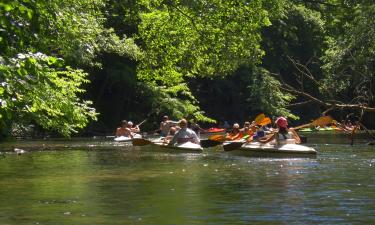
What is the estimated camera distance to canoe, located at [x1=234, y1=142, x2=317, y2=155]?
24.9 meters

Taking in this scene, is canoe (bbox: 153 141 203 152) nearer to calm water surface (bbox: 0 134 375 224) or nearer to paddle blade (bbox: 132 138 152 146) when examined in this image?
calm water surface (bbox: 0 134 375 224)

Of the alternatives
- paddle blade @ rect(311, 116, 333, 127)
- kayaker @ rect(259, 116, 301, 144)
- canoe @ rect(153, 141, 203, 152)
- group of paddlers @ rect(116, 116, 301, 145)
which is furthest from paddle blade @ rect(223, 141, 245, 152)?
paddle blade @ rect(311, 116, 333, 127)

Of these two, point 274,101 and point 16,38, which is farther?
point 274,101

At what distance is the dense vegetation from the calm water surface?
144cm

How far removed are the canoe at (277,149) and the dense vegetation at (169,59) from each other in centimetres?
138

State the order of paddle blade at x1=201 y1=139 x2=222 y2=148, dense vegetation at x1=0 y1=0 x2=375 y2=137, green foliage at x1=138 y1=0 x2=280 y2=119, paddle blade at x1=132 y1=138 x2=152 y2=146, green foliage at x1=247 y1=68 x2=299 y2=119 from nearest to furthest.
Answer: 1. dense vegetation at x1=0 y1=0 x2=375 y2=137
2. green foliage at x1=138 y1=0 x2=280 y2=119
3. paddle blade at x1=201 y1=139 x2=222 y2=148
4. paddle blade at x1=132 y1=138 x2=152 y2=146
5. green foliage at x1=247 y1=68 x2=299 y2=119

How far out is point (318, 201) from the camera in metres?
14.1

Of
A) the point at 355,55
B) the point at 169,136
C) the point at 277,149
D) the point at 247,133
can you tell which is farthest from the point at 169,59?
the point at 355,55

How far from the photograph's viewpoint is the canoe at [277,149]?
24.9m

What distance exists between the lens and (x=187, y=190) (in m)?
15.9

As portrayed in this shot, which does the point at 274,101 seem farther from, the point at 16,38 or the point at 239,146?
the point at 16,38

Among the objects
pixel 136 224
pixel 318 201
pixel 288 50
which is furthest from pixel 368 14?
pixel 136 224

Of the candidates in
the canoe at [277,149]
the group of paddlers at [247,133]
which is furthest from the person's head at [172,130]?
the canoe at [277,149]

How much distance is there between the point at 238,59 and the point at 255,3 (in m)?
4.21
